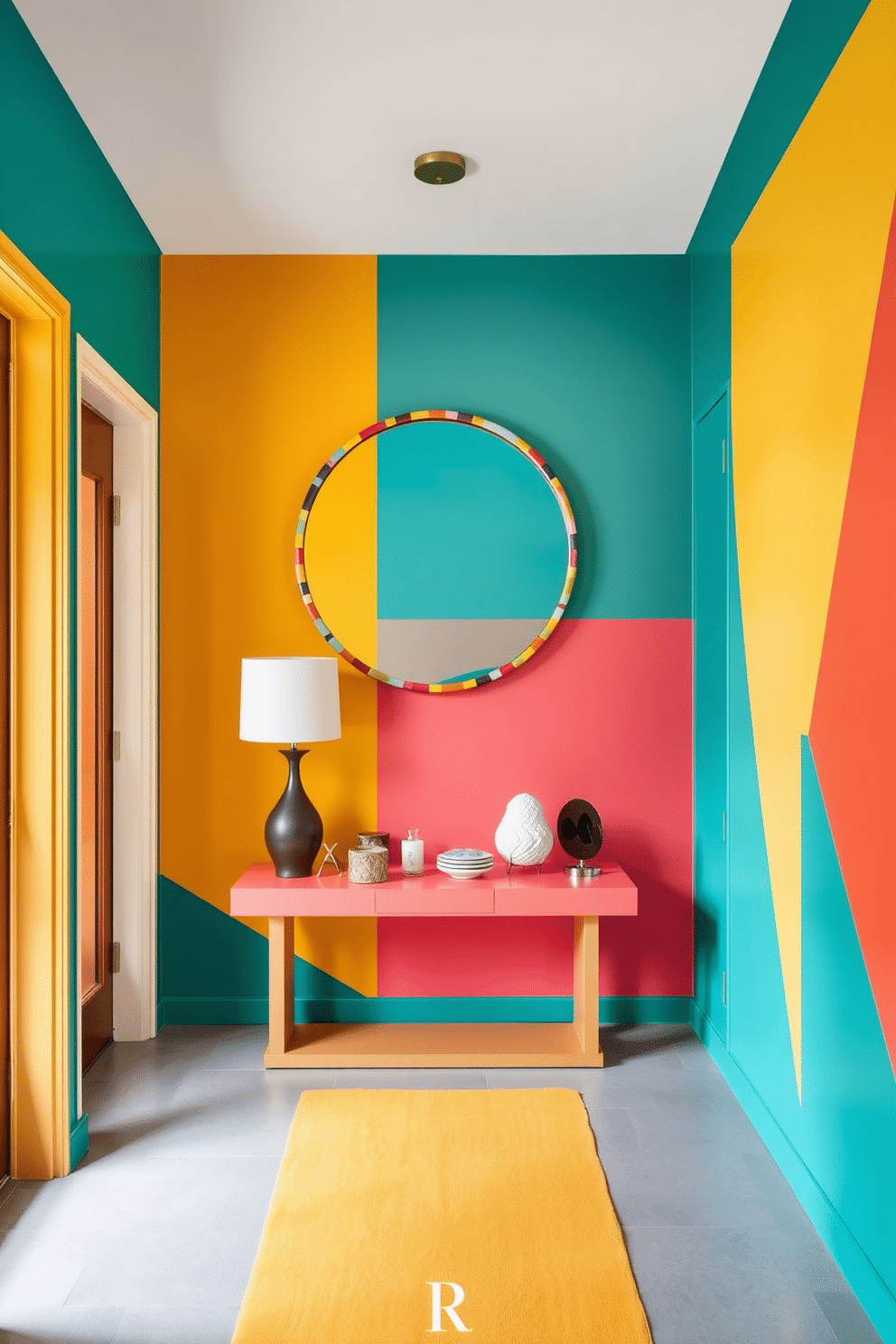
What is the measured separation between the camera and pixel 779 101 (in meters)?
2.46

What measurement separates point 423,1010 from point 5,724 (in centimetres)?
186

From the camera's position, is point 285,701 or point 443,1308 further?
point 285,701

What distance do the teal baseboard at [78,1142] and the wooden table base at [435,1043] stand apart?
672 mm

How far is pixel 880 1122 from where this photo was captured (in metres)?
1.89

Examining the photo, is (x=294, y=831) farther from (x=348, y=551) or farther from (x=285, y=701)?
(x=348, y=551)

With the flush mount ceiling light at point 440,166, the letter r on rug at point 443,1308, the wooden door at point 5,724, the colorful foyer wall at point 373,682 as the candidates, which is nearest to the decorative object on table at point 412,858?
the colorful foyer wall at point 373,682

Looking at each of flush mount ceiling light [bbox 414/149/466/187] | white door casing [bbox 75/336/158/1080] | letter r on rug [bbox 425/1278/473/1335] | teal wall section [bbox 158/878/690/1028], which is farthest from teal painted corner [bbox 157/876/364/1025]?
flush mount ceiling light [bbox 414/149/466/187]

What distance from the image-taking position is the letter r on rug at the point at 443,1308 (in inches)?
73.7

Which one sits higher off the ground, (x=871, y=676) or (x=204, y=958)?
(x=871, y=676)

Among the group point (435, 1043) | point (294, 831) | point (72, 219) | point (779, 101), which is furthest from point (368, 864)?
point (779, 101)

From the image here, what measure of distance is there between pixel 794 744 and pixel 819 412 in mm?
799

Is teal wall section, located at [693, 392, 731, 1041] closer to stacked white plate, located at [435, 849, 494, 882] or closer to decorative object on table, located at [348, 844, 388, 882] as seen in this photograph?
stacked white plate, located at [435, 849, 494, 882]

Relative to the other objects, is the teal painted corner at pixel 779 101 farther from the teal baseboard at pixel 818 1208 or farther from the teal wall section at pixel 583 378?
the teal baseboard at pixel 818 1208

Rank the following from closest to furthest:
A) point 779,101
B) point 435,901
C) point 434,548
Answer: point 779,101
point 435,901
point 434,548
